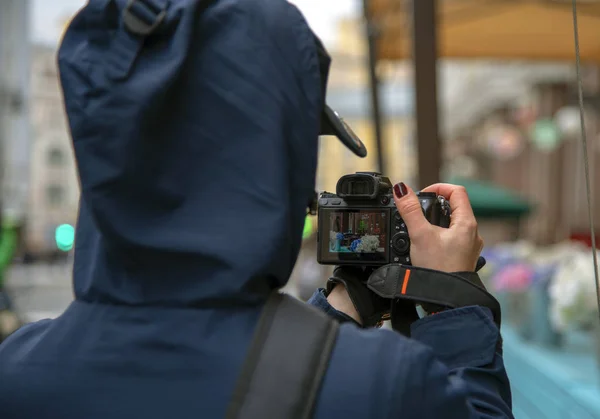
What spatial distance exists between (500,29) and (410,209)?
3498 millimetres

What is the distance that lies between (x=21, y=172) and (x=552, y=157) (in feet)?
24.0

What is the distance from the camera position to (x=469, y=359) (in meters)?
0.72

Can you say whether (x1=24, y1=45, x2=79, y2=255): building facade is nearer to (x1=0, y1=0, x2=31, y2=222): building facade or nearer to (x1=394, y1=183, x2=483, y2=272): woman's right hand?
(x1=0, y1=0, x2=31, y2=222): building facade

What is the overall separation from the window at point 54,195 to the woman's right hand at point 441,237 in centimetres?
2300

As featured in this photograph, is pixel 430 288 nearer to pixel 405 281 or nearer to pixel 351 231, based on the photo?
pixel 405 281

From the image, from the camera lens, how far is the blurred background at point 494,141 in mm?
2066

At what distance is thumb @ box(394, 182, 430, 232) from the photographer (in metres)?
0.80

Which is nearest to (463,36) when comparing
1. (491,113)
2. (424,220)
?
(424,220)

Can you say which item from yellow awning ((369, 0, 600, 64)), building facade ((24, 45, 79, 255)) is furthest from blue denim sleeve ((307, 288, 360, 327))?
building facade ((24, 45, 79, 255))

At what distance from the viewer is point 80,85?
684 millimetres

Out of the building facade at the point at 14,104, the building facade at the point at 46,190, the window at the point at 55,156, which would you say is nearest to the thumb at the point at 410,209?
the building facade at the point at 14,104

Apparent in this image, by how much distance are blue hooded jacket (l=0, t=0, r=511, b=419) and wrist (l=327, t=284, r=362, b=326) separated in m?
0.20

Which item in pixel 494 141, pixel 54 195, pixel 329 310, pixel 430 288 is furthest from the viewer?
pixel 54 195

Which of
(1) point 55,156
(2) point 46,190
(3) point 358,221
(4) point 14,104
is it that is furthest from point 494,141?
(2) point 46,190
